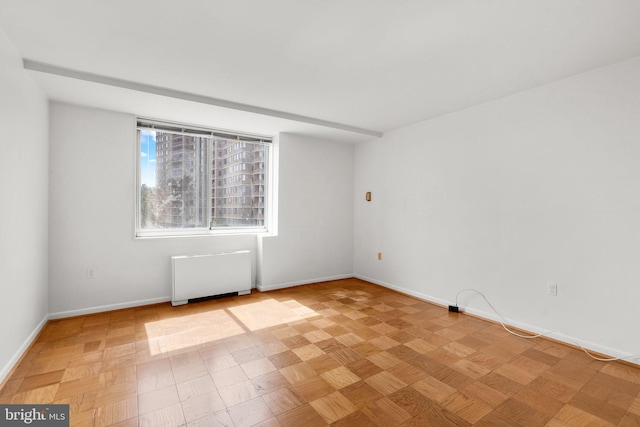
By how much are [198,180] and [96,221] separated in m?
1.32

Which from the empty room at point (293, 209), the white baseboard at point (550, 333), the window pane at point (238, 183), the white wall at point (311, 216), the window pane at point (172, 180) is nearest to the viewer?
the empty room at point (293, 209)

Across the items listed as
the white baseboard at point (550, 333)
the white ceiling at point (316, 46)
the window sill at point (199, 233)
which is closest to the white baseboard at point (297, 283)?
the window sill at point (199, 233)

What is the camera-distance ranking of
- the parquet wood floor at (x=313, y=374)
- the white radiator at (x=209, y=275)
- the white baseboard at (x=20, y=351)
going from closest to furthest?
1. the parquet wood floor at (x=313, y=374)
2. the white baseboard at (x=20, y=351)
3. the white radiator at (x=209, y=275)

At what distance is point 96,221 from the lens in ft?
11.3

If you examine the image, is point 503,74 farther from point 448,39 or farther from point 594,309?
point 594,309

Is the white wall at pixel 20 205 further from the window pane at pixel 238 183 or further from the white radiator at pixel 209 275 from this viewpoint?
the window pane at pixel 238 183

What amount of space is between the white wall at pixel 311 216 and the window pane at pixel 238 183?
42 centimetres

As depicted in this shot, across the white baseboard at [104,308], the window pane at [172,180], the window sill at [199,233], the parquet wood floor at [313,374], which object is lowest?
the parquet wood floor at [313,374]

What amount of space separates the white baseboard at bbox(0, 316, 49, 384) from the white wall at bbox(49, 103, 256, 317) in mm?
394

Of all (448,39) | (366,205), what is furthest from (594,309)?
(366,205)

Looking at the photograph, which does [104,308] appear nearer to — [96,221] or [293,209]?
[96,221]

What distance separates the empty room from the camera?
1919 mm

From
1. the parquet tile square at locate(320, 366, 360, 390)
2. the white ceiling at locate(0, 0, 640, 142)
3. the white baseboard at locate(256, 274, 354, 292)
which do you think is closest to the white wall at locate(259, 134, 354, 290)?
the white baseboard at locate(256, 274, 354, 292)

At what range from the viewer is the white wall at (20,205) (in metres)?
2.12
